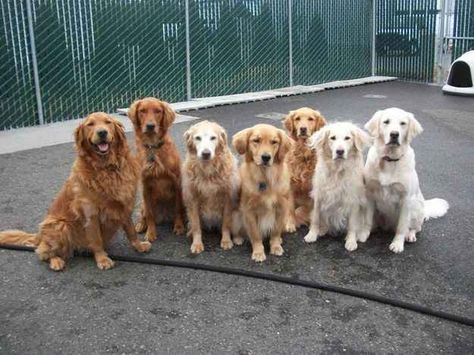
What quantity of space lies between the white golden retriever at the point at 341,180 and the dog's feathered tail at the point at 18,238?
226 cm

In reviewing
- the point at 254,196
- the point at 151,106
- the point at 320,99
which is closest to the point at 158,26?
the point at 320,99

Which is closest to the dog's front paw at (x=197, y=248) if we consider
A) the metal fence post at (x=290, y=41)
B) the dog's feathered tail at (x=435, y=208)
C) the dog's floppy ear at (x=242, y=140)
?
the dog's floppy ear at (x=242, y=140)

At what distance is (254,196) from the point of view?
405 centimetres

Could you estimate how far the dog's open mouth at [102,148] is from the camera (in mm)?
3744

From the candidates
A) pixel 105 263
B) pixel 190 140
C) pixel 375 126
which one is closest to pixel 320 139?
pixel 375 126

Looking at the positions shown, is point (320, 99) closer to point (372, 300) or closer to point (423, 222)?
point (423, 222)

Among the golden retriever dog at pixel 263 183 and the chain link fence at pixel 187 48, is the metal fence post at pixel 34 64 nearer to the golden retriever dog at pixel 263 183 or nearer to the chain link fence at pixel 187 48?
the chain link fence at pixel 187 48

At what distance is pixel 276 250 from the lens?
4141 millimetres

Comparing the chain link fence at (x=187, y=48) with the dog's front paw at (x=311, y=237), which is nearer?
the dog's front paw at (x=311, y=237)

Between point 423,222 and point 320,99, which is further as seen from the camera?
point 320,99

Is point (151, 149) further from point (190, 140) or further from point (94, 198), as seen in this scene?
point (94, 198)

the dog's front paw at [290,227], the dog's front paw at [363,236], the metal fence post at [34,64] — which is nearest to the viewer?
the dog's front paw at [363,236]

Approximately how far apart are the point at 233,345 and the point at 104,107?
794cm

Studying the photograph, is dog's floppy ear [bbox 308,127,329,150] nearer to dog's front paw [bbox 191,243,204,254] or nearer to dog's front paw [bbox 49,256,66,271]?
dog's front paw [bbox 191,243,204,254]
